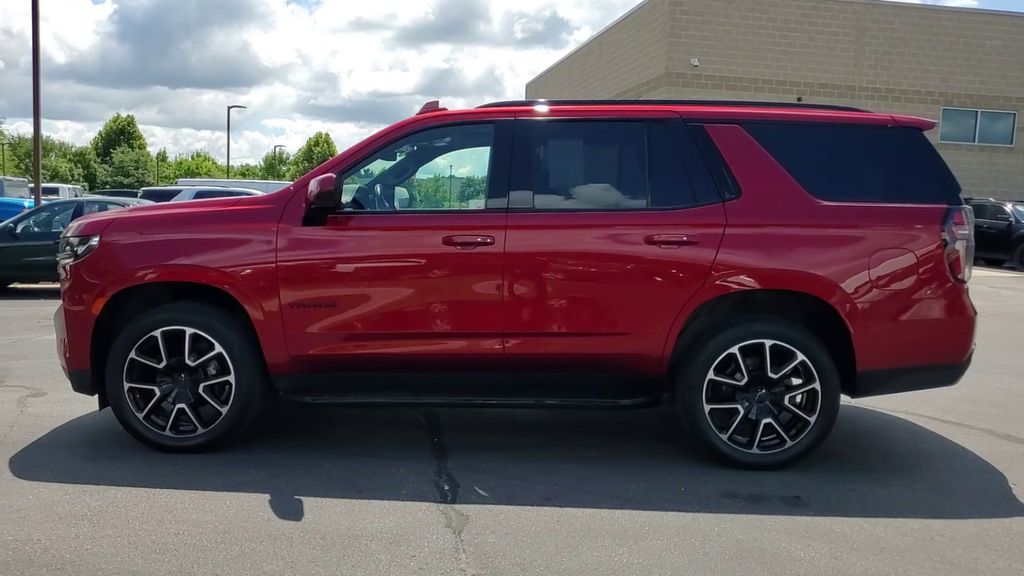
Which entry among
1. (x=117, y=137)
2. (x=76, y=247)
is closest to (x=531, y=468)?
(x=76, y=247)

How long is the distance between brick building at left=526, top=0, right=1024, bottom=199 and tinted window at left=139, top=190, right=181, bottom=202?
1277 cm

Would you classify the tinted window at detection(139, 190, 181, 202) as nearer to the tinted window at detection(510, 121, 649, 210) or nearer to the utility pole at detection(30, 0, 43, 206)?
the utility pole at detection(30, 0, 43, 206)

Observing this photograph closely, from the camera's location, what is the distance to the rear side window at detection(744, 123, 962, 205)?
16.0 feet

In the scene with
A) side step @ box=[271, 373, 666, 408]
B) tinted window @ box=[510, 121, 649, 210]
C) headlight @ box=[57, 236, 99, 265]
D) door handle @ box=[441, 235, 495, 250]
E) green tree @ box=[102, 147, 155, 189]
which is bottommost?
side step @ box=[271, 373, 666, 408]

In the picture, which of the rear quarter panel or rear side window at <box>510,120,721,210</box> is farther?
rear side window at <box>510,120,721,210</box>

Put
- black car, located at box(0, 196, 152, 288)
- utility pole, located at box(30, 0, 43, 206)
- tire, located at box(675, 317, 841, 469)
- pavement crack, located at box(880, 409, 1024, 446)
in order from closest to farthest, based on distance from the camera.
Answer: tire, located at box(675, 317, 841, 469) < pavement crack, located at box(880, 409, 1024, 446) < black car, located at box(0, 196, 152, 288) < utility pole, located at box(30, 0, 43, 206)

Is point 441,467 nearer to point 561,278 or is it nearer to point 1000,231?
point 561,278

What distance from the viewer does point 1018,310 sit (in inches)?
527

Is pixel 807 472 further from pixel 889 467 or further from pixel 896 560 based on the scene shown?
pixel 896 560

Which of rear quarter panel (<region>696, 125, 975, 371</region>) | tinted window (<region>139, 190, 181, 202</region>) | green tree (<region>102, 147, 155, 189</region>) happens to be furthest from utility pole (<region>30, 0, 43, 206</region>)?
green tree (<region>102, 147, 155, 189</region>)

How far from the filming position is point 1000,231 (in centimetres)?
2059

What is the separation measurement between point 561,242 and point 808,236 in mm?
1349

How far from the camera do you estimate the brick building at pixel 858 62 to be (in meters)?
24.1

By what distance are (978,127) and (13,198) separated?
3040 centimetres
